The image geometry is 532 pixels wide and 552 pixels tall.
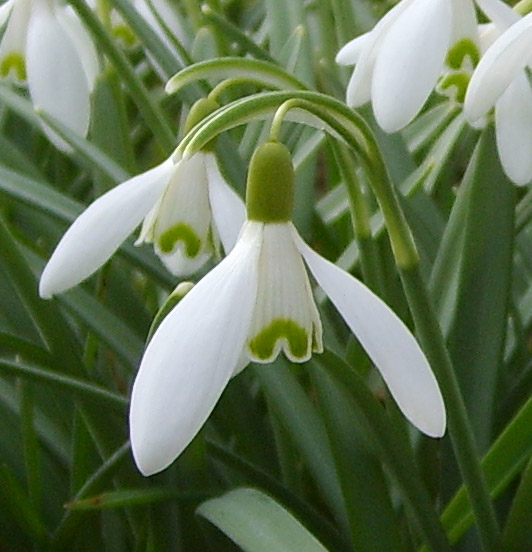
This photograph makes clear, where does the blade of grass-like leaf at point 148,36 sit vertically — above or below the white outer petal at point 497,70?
above

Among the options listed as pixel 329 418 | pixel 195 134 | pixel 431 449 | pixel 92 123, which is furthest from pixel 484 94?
pixel 92 123

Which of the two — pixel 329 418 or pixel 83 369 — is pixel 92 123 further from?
pixel 329 418

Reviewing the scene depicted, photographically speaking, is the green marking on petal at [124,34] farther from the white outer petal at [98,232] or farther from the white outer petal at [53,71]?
the white outer petal at [98,232]

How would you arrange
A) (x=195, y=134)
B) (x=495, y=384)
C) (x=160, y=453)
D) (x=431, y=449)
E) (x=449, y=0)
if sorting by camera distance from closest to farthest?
(x=160, y=453)
(x=195, y=134)
(x=449, y=0)
(x=495, y=384)
(x=431, y=449)

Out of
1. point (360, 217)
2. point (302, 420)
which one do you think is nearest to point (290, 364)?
point (302, 420)

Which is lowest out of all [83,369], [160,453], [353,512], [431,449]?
[431,449]

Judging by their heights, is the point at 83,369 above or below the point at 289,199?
below

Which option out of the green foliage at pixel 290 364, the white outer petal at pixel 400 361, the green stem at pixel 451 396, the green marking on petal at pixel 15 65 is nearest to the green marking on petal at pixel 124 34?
the green foliage at pixel 290 364

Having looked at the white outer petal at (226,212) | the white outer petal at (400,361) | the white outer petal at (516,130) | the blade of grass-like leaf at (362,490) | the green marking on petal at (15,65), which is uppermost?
the green marking on petal at (15,65)
